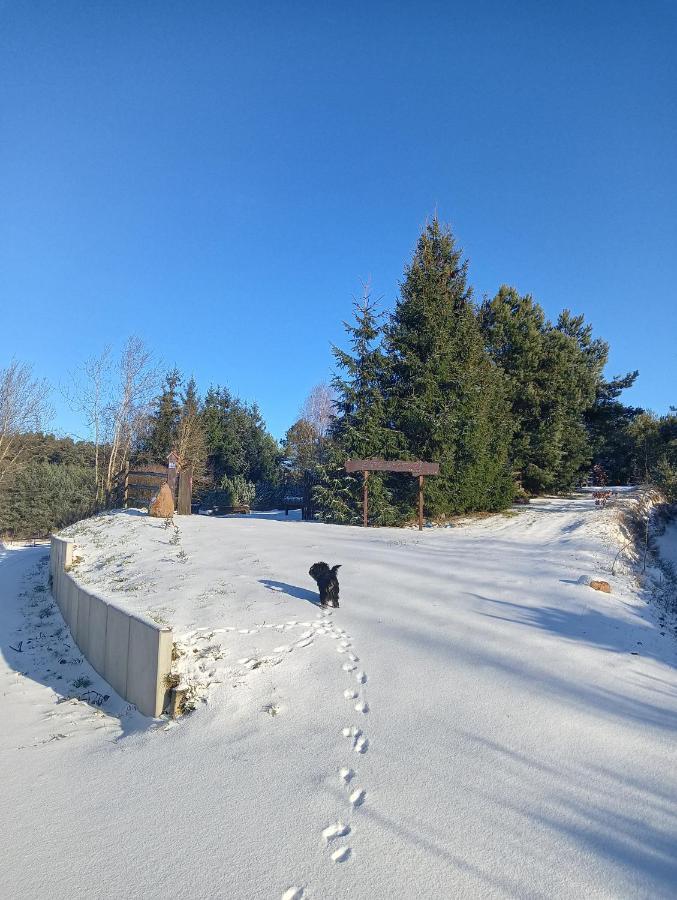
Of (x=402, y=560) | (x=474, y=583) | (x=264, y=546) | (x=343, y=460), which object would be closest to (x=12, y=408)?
(x=343, y=460)

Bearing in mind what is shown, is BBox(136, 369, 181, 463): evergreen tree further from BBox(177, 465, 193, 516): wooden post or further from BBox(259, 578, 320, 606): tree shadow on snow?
BBox(259, 578, 320, 606): tree shadow on snow

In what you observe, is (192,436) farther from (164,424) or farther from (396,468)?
(396,468)

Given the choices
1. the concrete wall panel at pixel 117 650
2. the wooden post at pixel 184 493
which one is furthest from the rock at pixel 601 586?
the wooden post at pixel 184 493

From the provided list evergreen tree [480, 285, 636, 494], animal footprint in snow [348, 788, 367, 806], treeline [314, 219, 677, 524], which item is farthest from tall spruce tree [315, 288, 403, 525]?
A: animal footprint in snow [348, 788, 367, 806]

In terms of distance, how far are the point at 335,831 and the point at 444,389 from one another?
17.5 meters

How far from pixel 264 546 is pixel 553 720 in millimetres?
7681

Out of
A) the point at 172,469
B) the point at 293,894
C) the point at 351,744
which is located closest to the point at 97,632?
the point at 351,744

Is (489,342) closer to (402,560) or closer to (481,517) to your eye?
(481,517)

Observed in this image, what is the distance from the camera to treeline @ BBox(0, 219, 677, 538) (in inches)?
751

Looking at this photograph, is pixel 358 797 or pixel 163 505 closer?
pixel 358 797

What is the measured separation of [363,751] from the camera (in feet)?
13.2

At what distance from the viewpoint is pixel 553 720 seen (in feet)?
14.6

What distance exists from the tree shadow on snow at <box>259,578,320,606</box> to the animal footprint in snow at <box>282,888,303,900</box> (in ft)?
15.1

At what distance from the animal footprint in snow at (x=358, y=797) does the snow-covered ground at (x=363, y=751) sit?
0.05 meters
